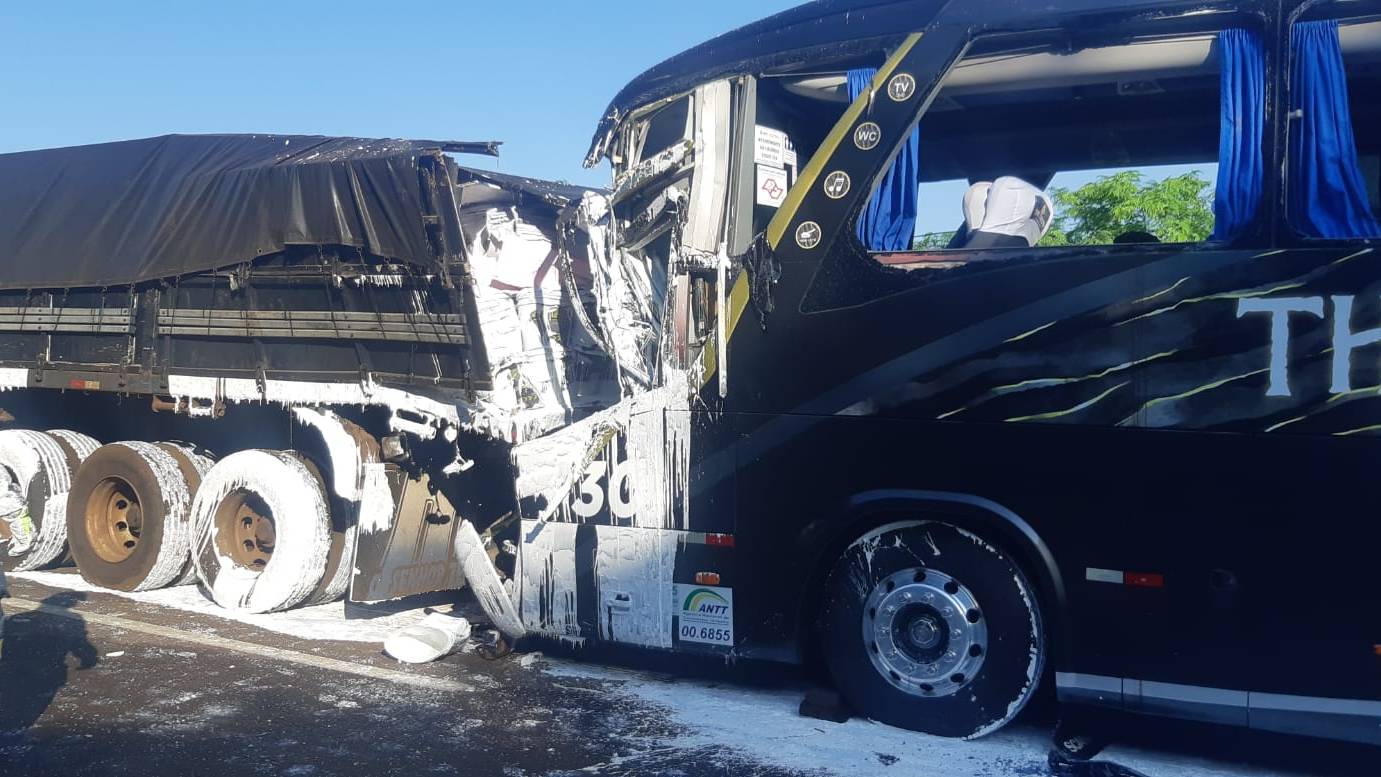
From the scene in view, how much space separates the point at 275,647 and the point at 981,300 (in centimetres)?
439

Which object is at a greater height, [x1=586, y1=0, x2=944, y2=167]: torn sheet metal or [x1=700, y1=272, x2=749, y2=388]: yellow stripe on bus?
[x1=586, y1=0, x2=944, y2=167]: torn sheet metal

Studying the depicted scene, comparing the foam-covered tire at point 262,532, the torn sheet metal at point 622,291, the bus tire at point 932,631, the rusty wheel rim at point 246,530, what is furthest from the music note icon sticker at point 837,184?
the rusty wheel rim at point 246,530

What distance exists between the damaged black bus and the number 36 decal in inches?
0.7

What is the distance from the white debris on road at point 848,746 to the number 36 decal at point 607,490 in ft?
2.96

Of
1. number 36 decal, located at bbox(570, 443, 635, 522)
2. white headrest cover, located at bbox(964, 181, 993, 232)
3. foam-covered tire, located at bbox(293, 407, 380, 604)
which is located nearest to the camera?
white headrest cover, located at bbox(964, 181, 993, 232)

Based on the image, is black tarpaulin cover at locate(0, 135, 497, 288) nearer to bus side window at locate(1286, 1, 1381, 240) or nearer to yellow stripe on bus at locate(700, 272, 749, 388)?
yellow stripe on bus at locate(700, 272, 749, 388)

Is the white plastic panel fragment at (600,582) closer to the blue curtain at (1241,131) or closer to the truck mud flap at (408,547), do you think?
the truck mud flap at (408,547)

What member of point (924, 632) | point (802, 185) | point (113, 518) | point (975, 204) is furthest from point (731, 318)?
point (113, 518)

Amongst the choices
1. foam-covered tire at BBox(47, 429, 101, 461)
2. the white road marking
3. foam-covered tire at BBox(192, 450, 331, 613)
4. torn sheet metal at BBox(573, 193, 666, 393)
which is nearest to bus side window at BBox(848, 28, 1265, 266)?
torn sheet metal at BBox(573, 193, 666, 393)

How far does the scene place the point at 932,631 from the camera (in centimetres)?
505

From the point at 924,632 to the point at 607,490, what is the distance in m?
1.62

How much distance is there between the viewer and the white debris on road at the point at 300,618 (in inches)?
278

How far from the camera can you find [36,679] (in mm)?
6023

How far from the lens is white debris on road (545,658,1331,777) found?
4750 mm
